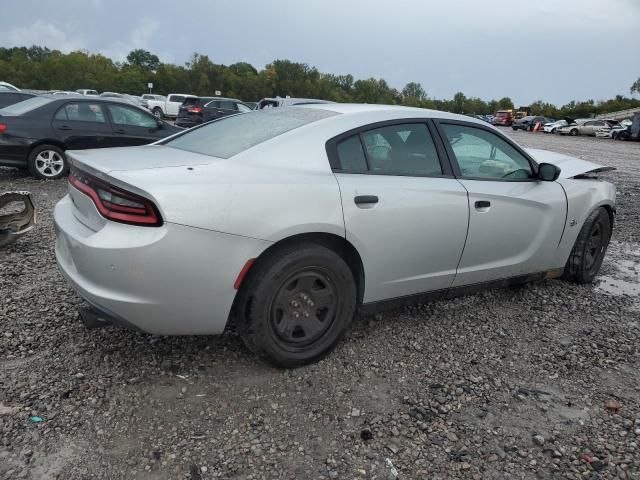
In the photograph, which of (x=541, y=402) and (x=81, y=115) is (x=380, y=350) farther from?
(x=81, y=115)

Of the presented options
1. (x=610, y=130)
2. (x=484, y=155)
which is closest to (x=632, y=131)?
(x=610, y=130)

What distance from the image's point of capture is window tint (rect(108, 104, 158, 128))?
8.93m

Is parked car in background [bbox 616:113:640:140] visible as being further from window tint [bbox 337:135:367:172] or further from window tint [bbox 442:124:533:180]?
window tint [bbox 337:135:367:172]

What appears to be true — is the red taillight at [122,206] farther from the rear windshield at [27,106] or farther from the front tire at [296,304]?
the rear windshield at [27,106]

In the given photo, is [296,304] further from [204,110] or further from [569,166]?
[204,110]

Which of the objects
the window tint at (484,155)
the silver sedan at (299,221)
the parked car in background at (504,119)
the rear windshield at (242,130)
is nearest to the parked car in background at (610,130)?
the parked car in background at (504,119)

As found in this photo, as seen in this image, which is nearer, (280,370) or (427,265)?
(280,370)

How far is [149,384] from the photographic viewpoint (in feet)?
9.27

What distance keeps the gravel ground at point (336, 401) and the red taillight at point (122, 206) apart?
36.6 inches

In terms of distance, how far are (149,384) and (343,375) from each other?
1075mm

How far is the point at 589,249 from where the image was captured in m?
4.66

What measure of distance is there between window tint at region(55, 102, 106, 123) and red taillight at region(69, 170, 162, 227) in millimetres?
6572

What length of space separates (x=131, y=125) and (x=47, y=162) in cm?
151

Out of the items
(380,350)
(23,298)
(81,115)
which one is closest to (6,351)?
(23,298)
